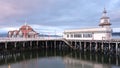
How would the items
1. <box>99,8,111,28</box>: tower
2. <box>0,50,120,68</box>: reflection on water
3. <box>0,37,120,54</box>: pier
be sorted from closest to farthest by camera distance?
<box>0,50,120,68</box>: reflection on water → <box>0,37,120,54</box>: pier → <box>99,8,111,28</box>: tower

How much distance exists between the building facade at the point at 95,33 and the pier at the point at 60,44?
4.96 ft

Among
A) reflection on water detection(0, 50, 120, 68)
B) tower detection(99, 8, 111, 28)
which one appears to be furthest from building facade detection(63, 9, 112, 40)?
reflection on water detection(0, 50, 120, 68)

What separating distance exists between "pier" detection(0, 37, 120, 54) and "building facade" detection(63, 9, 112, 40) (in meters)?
1.51

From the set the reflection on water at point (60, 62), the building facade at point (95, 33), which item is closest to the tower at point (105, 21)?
the building facade at point (95, 33)

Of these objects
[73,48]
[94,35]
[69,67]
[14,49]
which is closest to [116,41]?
[94,35]

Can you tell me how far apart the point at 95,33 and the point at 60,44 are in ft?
48.6

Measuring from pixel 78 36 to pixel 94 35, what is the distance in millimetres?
6206

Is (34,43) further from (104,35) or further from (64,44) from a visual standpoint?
(104,35)

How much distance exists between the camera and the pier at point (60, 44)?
49503 mm

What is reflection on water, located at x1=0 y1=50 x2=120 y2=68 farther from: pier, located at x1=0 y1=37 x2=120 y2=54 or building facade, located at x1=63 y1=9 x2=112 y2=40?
building facade, located at x1=63 y1=9 x2=112 y2=40

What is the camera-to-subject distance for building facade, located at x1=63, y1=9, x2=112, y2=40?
52469 mm

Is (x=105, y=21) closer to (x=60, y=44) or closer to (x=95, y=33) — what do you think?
(x=95, y=33)

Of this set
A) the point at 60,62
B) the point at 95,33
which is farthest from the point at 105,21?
the point at 60,62

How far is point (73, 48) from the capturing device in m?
58.5
